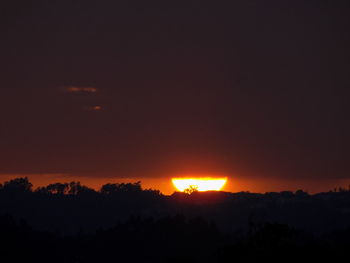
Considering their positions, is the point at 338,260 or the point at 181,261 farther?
the point at 181,261

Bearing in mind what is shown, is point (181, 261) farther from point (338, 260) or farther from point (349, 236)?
point (338, 260)

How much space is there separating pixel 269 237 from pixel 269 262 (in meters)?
10.9

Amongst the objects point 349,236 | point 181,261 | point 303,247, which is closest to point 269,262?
point 303,247

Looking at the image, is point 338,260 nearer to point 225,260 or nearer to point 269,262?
point 269,262

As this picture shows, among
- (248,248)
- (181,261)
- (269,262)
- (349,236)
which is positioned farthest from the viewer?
(349,236)

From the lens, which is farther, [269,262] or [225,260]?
[225,260]

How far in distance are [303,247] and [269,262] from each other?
6404 millimetres

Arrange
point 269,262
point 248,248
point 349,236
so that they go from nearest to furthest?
point 269,262 → point 248,248 → point 349,236

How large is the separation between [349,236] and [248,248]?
7954 centimetres

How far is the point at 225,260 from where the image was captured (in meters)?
127

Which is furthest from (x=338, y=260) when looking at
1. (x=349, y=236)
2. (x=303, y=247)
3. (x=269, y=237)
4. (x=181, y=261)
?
(x=349, y=236)

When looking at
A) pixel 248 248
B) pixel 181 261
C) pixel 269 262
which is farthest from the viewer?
pixel 181 261

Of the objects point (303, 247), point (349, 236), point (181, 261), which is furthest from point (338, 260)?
point (349, 236)

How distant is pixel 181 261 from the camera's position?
17625cm
